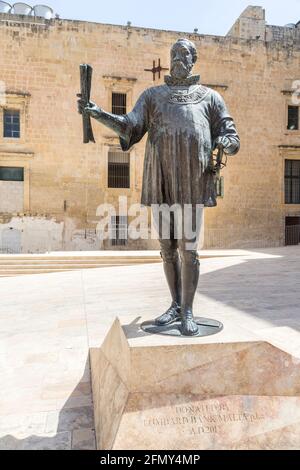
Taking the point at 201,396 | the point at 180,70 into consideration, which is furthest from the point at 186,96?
the point at 201,396

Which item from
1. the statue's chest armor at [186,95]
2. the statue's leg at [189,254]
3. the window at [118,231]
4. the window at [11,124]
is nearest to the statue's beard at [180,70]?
the statue's chest armor at [186,95]

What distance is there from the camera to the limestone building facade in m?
18.5

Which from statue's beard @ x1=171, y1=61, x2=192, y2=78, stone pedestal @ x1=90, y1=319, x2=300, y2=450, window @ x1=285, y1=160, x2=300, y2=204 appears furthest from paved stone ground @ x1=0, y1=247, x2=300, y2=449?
window @ x1=285, y1=160, x2=300, y2=204

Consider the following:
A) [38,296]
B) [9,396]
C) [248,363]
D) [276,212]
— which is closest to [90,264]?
[38,296]

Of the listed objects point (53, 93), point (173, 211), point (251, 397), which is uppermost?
point (53, 93)

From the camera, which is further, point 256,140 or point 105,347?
point 256,140

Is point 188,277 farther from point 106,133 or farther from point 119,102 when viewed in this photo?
point 119,102

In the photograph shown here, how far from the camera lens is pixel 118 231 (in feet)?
63.4

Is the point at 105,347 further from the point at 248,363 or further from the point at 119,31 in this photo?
the point at 119,31

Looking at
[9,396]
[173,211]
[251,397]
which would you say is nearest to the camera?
[251,397]

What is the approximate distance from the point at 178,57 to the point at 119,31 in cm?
1871

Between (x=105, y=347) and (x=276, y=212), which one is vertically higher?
(x=276, y=212)

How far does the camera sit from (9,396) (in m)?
3.09

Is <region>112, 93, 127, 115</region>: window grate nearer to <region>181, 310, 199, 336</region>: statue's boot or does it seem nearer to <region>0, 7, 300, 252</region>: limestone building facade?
<region>0, 7, 300, 252</region>: limestone building facade
